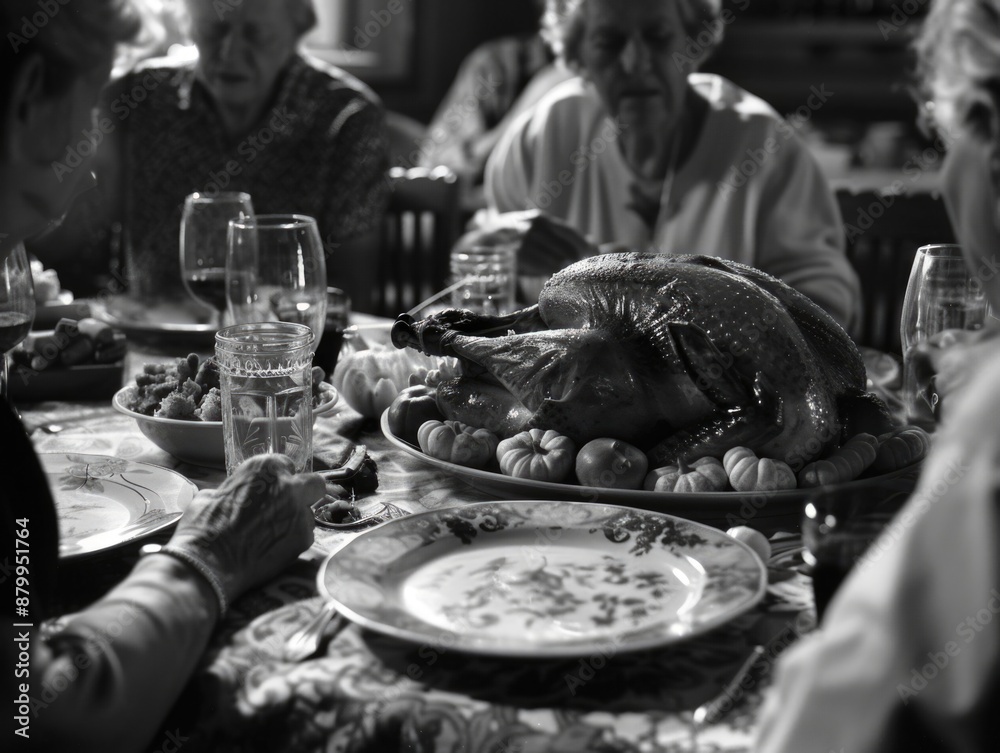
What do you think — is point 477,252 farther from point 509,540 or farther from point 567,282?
point 509,540

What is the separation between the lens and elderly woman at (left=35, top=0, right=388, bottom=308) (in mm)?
2541

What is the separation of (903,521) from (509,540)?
17.4 inches

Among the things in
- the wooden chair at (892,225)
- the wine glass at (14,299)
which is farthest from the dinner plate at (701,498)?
the wooden chair at (892,225)

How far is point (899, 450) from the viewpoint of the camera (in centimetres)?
102

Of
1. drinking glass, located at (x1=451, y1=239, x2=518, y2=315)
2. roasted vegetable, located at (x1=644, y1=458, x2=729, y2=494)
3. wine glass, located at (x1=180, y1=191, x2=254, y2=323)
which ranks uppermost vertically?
wine glass, located at (x1=180, y1=191, x2=254, y2=323)

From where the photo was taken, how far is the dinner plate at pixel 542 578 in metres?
0.72

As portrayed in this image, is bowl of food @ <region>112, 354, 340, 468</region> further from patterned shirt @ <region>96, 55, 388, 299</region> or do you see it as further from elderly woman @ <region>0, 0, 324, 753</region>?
patterned shirt @ <region>96, 55, 388, 299</region>

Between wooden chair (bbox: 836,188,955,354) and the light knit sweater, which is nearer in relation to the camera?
wooden chair (bbox: 836,188,955,354)

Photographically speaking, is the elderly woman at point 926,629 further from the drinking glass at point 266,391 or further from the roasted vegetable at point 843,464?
the drinking glass at point 266,391

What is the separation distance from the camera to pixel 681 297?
1083mm

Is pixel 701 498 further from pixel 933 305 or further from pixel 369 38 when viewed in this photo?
pixel 369 38
